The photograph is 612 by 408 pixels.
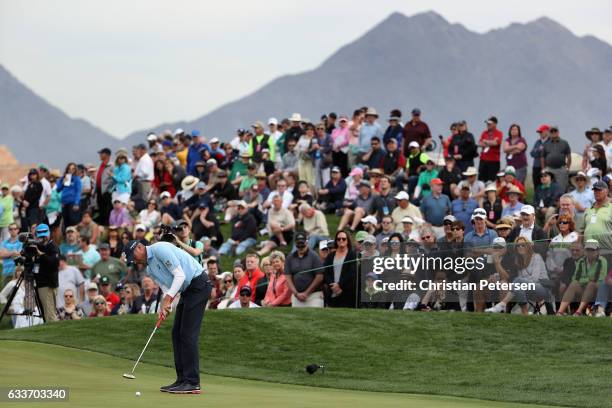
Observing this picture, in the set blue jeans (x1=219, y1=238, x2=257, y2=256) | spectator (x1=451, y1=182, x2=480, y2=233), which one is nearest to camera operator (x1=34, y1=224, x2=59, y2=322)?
blue jeans (x1=219, y1=238, x2=257, y2=256)

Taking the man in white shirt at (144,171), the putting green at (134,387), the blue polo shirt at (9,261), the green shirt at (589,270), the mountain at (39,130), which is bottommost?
the putting green at (134,387)

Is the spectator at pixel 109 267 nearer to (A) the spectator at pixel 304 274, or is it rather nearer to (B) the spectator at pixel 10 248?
(B) the spectator at pixel 10 248

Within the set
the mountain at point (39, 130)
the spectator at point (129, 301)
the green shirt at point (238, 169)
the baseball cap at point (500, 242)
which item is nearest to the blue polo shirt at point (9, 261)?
the spectator at point (129, 301)

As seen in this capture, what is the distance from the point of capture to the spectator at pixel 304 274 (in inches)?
838

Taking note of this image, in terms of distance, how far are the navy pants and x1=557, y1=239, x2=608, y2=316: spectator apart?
7045mm

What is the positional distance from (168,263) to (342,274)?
7.36m

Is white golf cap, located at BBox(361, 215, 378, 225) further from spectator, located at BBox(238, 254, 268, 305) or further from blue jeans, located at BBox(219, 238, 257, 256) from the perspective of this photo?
blue jeans, located at BBox(219, 238, 257, 256)

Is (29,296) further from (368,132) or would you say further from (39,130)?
(39,130)

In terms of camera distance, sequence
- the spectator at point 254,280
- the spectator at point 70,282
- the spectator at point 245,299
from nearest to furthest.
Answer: the spectator at point 245,299 → the spectator at point 254,280 → the spectator at point 70,282

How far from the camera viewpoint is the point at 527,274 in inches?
773

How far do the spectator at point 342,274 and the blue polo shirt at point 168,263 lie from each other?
6.69m

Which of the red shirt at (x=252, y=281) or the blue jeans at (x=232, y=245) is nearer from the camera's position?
the red shirt at (x=252, y=281)

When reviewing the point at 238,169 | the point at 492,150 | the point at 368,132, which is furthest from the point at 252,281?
the point at 238,169

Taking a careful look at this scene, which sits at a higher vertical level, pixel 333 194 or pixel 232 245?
pixel 333 194
